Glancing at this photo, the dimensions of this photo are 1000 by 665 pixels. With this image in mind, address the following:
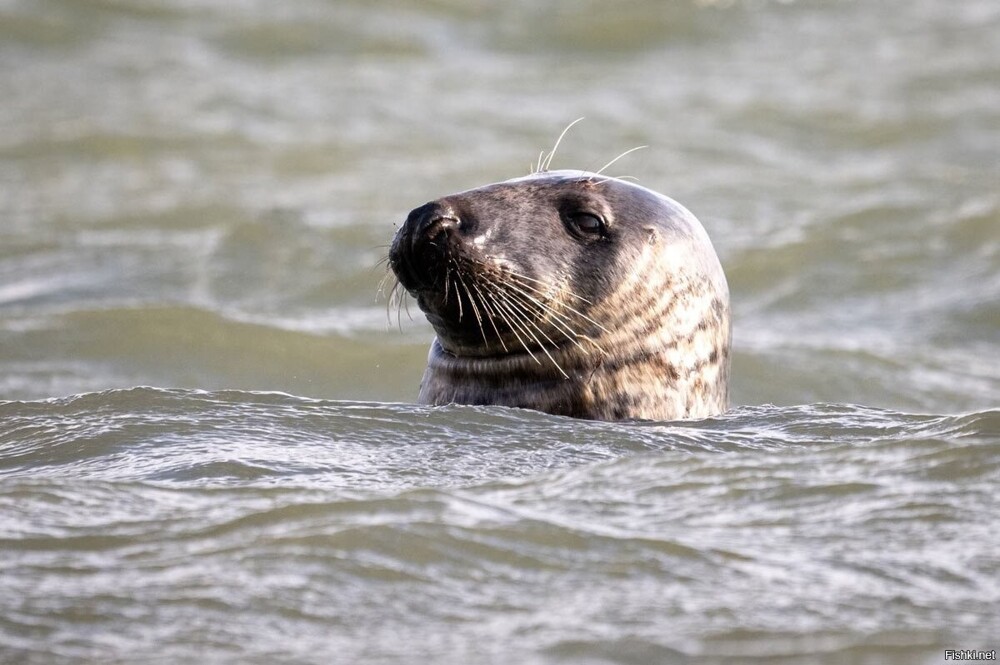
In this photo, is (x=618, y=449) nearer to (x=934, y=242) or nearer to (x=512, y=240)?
(x=512, y=240)

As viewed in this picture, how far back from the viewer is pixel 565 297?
5863 millimetres

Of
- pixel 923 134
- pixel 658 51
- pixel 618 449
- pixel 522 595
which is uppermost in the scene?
pixel 658 51

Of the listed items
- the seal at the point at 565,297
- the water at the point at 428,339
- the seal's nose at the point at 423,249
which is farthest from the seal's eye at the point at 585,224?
the water at the point at 428,339

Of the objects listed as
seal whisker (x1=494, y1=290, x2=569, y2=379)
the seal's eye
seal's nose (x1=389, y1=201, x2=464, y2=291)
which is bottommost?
seal whisker (x1=494, y1=290, x2=569, y2=379)

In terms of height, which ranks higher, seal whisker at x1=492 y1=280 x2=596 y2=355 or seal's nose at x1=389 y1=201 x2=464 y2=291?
seal's nose at x1=389 y1=201 x2=464 y2=291

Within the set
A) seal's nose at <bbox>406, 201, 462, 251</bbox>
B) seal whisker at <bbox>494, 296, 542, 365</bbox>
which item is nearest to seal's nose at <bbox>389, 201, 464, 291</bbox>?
seal's nose at <bbox>406, 201, 462, 251</bbox>

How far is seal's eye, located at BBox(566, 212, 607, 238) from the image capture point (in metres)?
5.99

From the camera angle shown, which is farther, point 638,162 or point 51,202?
point 638,162

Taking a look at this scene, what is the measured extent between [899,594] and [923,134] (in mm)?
12235

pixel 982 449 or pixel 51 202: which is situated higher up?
pixel 51 202

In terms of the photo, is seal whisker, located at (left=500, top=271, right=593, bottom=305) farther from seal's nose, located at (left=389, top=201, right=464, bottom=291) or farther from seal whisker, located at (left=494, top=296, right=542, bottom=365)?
seal's nose, located at (left=389, top=201, right=464, bottom=291)

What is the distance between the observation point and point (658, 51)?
1836cm

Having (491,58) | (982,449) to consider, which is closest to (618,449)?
(982,449)

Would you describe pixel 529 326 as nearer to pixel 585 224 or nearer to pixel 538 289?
pixel 538 289
